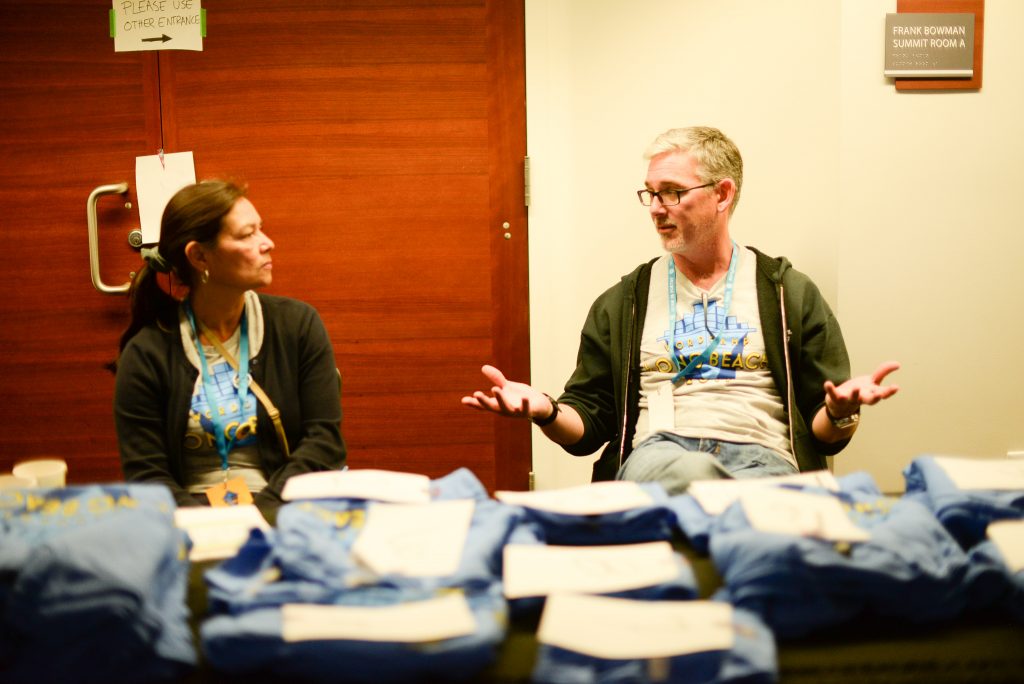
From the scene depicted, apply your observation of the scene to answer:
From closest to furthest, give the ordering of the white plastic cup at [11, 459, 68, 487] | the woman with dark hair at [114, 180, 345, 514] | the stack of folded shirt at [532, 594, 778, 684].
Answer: the stack of folded shirt at [532, 594, 778, 684] < the white plastic cup at [11, 459, 68, 487] < the woman with dark hair at [114, 180, 345, 514]

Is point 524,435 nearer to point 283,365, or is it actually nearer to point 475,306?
point 475,306

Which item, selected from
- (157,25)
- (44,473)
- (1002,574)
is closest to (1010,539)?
(1002,574)

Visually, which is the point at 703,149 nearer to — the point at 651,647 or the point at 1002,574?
the point at 1002,574

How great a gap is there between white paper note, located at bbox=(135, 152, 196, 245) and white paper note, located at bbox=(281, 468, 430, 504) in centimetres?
199

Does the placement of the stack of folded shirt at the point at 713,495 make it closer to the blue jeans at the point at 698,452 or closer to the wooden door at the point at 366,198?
the blue jeans at the point at 698,452

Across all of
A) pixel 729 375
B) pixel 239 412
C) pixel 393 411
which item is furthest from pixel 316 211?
pixel 729 375

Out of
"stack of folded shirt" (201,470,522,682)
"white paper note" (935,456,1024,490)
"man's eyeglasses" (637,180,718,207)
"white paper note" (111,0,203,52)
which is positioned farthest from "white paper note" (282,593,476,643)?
"white paper note" (111,0,203,52)

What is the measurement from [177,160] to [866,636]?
8.44 ft

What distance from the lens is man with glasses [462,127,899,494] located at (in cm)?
178

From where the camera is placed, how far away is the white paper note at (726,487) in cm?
97

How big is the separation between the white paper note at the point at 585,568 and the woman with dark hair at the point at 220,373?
2.72ft

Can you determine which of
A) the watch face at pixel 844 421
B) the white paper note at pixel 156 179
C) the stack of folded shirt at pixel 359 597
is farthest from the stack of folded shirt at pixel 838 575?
the white paper note at pixel 156 179

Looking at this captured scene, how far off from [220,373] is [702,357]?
1054 millimetres

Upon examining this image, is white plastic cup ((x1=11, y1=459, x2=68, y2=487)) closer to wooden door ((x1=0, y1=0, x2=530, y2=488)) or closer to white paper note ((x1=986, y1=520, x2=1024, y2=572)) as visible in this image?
wooden door ((x1=0, y1=0, x2=530, y2=488))
